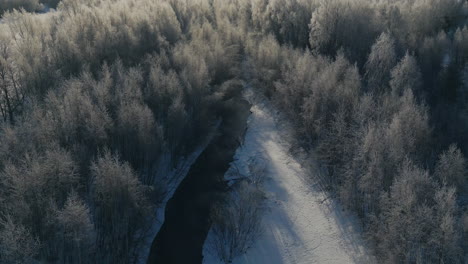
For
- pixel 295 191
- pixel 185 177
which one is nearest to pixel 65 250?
pixel 185 177

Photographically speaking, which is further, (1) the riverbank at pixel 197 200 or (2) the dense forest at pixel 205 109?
(1) the riverbank at pixel 197 200

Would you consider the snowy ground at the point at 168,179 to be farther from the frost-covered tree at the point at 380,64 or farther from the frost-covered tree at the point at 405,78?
the frost-covered tree at the point at 405,78

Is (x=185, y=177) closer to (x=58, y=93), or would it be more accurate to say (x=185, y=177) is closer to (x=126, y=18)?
(x=58, y=93)

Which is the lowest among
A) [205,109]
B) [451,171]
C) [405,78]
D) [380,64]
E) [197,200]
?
[197,200]

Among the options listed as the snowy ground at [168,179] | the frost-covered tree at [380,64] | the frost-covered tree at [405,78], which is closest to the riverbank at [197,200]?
the snowy ground at [168,179]

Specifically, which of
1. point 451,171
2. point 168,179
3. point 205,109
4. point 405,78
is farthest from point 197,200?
point 405,78

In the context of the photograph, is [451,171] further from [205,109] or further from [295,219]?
[205,109]

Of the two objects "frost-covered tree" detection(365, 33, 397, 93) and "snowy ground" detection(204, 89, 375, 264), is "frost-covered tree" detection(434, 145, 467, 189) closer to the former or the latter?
"snowy ground" detection(204, 89, 375, 264)

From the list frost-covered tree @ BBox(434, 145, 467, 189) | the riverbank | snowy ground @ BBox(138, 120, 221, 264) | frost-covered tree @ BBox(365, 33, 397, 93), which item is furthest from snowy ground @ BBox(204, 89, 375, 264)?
frost-covered tree @ BBox(365, 33, 397, 93)
